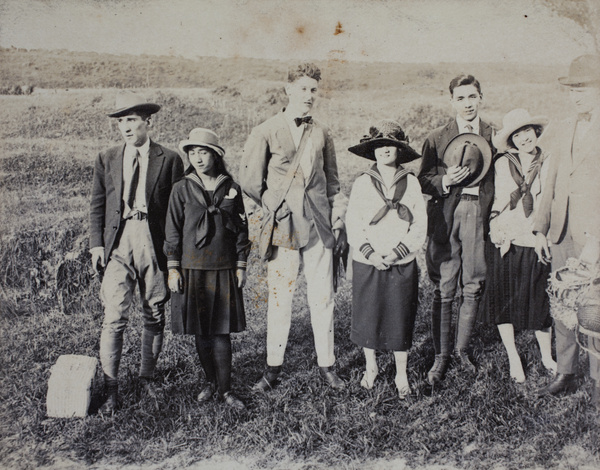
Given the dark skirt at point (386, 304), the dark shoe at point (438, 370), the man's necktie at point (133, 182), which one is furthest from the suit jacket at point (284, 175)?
the dark shoe at point (438, 370)

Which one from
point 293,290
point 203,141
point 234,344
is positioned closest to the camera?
point 203,141

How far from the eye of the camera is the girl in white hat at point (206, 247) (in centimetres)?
380

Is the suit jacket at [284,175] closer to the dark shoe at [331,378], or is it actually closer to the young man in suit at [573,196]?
the dark shoe at [331,378]

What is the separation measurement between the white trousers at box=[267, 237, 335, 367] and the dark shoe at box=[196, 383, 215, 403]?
0.49 meters

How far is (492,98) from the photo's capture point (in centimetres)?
455

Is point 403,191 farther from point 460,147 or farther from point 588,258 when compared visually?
point 588,258

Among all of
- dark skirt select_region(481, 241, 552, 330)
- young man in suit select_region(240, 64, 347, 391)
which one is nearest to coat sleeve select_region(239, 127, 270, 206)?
young man in suit select_region(240, 64, 347, 391)

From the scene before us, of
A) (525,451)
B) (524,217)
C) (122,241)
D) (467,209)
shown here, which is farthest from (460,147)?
(122,241)

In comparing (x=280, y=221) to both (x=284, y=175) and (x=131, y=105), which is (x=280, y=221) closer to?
(x=284, y=175)

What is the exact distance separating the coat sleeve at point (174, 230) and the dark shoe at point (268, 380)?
1.18 meters

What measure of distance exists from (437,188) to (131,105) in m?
2.50

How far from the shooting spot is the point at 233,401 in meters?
3.99

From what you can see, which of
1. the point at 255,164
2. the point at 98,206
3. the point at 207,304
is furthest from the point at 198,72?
the point at 207,304

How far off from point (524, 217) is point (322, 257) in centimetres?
173
